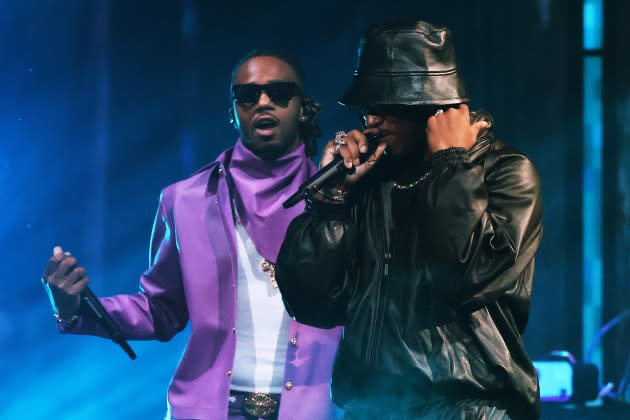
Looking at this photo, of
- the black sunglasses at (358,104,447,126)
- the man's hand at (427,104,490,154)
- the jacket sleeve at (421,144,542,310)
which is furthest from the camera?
the black sunglasses at (358,104,447,126)

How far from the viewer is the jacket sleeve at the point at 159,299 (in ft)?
11.4

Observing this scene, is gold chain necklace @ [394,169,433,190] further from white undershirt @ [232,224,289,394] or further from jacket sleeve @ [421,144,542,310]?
white undershirt @ [232,224,289,394]

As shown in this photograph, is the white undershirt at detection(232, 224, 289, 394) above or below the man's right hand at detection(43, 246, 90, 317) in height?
below

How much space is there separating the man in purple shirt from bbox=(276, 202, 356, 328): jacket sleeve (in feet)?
2.74

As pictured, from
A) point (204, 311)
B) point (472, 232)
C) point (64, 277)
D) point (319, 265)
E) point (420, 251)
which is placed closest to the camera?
point (472, 232)

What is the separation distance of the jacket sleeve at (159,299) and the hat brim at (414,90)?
1380 millimetres

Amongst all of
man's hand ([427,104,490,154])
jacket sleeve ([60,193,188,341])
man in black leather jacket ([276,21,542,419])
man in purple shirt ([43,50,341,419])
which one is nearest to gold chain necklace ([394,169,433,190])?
man in black leather jacket ([276,21,542,419])

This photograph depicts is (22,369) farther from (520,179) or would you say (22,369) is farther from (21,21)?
(520,179)

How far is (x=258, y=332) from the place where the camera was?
130 inches

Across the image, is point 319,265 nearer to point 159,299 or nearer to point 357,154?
point 357,154

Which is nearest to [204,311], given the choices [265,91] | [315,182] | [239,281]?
[239,281]

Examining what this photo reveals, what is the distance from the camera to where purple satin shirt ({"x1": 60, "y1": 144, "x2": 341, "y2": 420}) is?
3.27 metres

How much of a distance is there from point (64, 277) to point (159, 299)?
405mm

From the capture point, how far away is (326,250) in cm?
234
